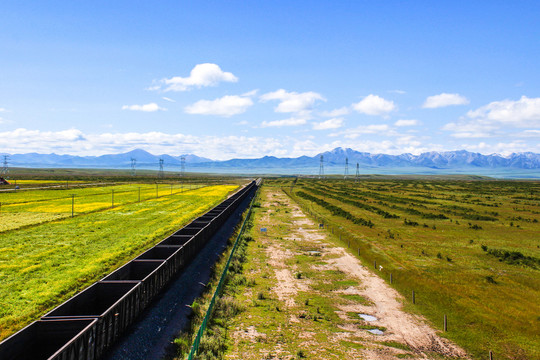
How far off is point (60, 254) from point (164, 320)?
16.7 metres

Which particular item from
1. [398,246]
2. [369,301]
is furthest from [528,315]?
[398,246]

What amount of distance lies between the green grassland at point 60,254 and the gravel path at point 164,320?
17.8 feet

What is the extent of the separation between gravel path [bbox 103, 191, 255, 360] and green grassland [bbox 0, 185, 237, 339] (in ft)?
17.8

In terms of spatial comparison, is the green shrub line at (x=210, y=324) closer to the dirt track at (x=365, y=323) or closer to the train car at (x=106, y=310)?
the dirt track at (x=365, y=323)

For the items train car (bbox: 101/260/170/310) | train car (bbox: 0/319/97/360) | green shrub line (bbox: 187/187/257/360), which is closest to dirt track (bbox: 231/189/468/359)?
green shrub line (bbox: 187/187/257/360)

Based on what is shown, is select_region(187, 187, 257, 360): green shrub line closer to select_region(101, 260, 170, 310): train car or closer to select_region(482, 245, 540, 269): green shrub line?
select_region(101, 260, 170, 310): train car

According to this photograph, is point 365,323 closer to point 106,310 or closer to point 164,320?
point 164,320

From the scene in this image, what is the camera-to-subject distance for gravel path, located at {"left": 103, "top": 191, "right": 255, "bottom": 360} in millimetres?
14922

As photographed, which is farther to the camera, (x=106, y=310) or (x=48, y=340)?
(x=106, y=310)

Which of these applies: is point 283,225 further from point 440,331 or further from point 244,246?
point 440,331

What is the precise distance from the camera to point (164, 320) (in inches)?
709

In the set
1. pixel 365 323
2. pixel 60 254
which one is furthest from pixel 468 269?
pixel 60 254

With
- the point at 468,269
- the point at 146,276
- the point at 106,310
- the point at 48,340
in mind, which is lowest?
the point at 468,269

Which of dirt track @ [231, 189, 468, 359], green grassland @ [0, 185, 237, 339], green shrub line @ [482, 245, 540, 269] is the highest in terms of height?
green grassland @ [0, 185, 237, 339]
